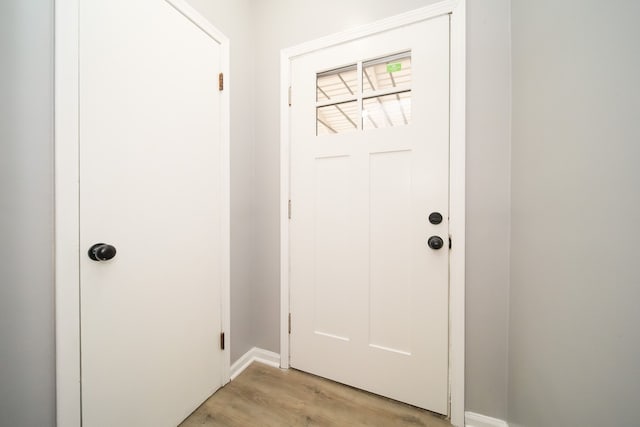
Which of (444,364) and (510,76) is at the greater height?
(510,76)

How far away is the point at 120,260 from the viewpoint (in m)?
0.93

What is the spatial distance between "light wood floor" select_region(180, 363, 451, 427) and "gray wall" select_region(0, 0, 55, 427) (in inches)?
27.7

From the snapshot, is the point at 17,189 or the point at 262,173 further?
the point at 262,173

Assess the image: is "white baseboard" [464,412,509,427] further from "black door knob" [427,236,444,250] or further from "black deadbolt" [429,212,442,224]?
"black deadbolt" [429,212,442,224]

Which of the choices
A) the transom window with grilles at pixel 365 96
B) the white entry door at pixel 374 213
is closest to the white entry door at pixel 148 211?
the white entry door at pixel 374 213

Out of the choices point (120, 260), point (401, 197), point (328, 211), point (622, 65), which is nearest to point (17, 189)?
point (120, 260)

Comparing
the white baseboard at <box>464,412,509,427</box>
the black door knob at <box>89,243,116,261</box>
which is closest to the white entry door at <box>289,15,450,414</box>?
the white baseboard at <box>464,412,509,427</box>

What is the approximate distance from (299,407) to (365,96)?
1.83m

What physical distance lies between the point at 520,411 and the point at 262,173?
1.86 metres

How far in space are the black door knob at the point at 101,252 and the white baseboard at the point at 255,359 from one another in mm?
1077

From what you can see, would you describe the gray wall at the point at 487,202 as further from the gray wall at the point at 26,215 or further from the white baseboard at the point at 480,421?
the gray wall at the point at 26,215

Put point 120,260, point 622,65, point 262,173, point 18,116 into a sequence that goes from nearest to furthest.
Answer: point 622,65
point 18,116
point 120,260
point 262,173

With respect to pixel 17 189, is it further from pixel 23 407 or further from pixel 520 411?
pixel 520 411

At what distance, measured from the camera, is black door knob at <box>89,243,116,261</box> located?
0.83 metres
